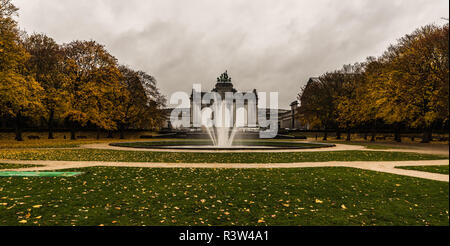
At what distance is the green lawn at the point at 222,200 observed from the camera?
23.0ft

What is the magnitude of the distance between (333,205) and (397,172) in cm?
857

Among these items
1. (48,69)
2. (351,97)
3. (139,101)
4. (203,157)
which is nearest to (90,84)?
(48,69)

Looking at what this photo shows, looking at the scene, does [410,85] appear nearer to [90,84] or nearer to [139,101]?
[90,84]

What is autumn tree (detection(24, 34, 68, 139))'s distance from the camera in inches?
1882

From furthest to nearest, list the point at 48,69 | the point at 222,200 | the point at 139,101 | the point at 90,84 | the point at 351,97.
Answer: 1. the point at 139,101
2. the point at 351,97
3. the point at 48,69
4. the point at 90,84
5. the point at 222,200

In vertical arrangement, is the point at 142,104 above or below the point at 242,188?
above

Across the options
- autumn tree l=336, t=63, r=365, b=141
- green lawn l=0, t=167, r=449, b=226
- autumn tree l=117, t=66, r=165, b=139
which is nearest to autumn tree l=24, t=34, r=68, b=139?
autumn tree l=117, t=66, r=165, b=139

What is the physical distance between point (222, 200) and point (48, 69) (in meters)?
53.6

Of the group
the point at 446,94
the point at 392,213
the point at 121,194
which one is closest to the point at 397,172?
the point at 392,213

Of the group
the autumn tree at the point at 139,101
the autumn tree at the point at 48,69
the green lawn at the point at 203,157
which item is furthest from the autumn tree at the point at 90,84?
the green lawn at the point at 203,157

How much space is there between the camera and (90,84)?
49.4 m

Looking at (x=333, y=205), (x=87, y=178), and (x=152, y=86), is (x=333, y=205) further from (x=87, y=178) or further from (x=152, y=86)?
(x=152, y=86)

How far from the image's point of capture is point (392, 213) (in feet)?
24.7

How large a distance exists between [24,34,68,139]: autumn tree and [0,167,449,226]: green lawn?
42.2 metres
